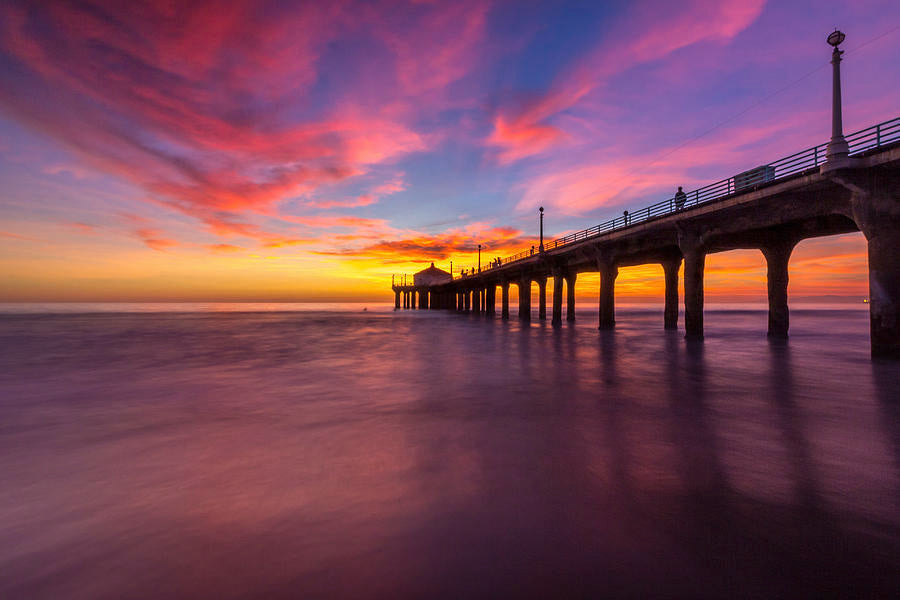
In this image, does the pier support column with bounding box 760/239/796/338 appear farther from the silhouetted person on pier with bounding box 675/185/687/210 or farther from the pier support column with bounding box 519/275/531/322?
the pier support column with bounding box 519/275/531/322

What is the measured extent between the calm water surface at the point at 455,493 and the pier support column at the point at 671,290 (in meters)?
26.1

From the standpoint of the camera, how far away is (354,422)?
8.55 m

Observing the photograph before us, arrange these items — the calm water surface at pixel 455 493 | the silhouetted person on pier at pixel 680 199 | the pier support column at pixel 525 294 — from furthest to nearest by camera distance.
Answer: the pier support column at pixel 525 294
the silhouetted person on pier at pixel 680 199
the calm water surface at pixel 455 493

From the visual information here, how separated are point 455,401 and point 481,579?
704cm

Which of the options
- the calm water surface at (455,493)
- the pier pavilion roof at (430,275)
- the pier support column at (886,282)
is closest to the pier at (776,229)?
the pier support column at (886,282)

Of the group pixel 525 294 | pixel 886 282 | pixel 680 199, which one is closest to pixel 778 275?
pixel 680 199

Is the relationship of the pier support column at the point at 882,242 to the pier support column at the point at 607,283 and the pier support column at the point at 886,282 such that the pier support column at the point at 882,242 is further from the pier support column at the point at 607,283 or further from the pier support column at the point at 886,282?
the pier support column at the point at 607,283

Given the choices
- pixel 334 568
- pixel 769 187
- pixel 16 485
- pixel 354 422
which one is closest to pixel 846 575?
pixel 334 568

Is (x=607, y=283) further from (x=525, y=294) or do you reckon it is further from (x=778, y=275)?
(x=525, y=294)

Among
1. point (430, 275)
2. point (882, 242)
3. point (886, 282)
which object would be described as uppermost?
point (430, 275)

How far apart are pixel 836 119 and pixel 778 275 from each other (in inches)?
535

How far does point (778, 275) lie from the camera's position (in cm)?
2616

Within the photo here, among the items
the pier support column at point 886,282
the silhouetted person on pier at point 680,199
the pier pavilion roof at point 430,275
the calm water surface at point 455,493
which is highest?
the pier pavilion roof at point 430,275

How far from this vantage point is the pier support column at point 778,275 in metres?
25.8
